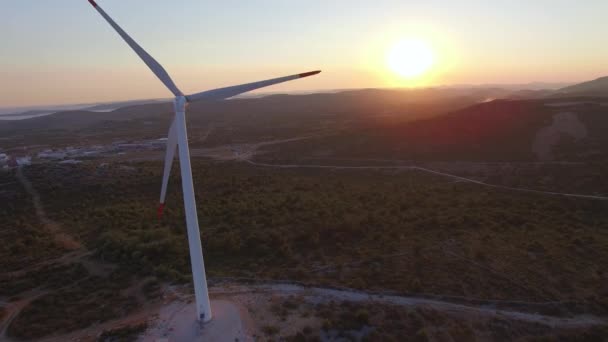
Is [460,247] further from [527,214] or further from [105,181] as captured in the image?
[105,181]

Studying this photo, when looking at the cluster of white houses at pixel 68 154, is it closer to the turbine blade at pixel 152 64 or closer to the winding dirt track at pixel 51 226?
the winding dirt track at pixel 51 226

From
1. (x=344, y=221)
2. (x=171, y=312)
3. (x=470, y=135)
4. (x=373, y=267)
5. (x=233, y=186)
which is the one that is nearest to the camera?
(x=171, y=312)

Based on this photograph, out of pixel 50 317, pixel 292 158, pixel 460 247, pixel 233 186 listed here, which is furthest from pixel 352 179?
pixel 50 317

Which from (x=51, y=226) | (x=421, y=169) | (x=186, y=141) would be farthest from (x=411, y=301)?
(x=421, y=169)

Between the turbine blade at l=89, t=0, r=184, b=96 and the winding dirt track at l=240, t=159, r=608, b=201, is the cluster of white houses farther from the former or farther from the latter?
the turbine blade at l=89, t=0, r=184, b=96

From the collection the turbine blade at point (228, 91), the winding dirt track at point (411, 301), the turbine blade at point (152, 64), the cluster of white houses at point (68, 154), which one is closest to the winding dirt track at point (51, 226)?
the winding dirt track at point (411, 301)

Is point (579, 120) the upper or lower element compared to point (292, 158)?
upper

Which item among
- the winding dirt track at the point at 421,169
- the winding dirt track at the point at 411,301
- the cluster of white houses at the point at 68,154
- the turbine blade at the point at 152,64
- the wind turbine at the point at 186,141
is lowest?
the cluster of white houses at the point at 68,154

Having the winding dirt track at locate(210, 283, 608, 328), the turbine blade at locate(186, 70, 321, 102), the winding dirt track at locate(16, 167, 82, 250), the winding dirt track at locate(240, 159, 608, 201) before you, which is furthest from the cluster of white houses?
the turbine blade at locate(186, 70, 321, 102)
